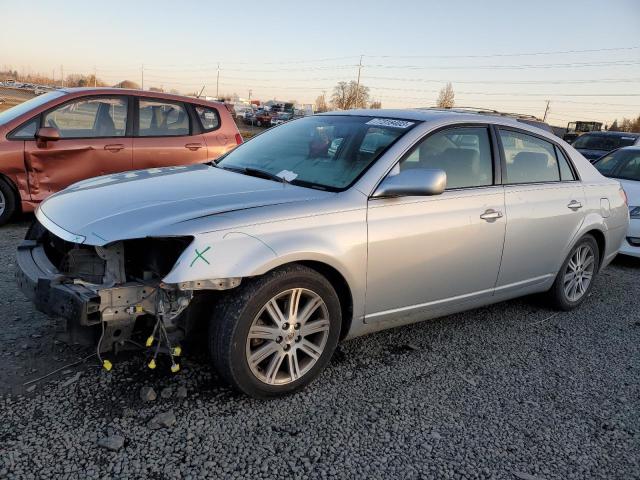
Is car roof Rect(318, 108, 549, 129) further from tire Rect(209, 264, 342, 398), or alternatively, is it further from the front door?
tire Rect(209, 264, 342, 398)

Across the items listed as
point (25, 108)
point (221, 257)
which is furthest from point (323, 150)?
point (25, 108)

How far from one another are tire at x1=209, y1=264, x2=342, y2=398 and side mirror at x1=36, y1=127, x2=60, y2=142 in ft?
14.2

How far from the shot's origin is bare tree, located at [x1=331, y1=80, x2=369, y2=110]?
73.6m

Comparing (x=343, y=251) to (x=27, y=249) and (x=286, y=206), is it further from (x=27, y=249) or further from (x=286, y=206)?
(x=27, y=249)

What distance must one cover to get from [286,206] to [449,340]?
1.82m

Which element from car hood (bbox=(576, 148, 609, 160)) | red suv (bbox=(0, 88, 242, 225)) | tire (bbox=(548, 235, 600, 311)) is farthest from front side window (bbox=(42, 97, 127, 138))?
car hood (bbox=(576, 148, 609, 160))

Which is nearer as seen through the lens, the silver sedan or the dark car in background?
the silver sedan

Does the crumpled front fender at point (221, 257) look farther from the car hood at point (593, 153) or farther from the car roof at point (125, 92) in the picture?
the car hood at point (593, 153)

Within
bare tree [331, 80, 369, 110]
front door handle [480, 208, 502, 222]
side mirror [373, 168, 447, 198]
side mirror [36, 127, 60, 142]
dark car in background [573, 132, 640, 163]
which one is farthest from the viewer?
bare tree [331, 80, 369, 110]

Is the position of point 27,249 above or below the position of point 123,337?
above

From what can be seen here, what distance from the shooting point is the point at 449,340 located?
3973 millimetres

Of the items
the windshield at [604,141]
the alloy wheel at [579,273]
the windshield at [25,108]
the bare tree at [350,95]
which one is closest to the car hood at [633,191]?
the alloy wheel at [579,273]

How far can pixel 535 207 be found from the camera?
4.08 m

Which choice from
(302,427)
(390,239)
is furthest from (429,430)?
(390,239)
